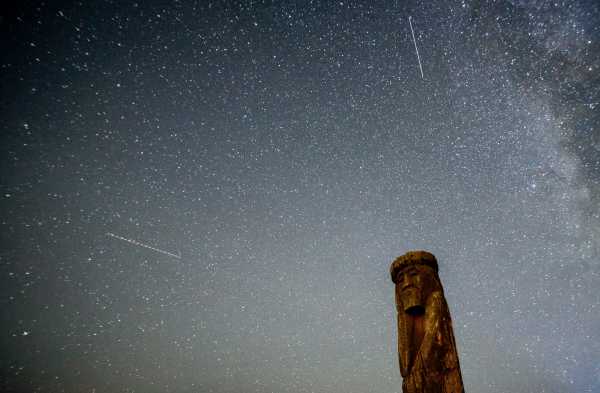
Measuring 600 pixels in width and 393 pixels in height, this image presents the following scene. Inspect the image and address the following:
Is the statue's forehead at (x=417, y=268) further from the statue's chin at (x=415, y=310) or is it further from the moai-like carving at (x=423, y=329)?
the statue's chin at (x=415, y=310)

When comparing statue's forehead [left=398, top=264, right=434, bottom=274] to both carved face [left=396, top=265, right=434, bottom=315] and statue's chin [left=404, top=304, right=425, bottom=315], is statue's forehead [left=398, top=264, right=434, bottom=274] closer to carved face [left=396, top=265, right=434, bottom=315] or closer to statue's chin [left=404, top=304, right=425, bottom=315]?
carved face [left=396, top=265, right=434, bottom=315]

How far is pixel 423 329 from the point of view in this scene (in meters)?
3.30

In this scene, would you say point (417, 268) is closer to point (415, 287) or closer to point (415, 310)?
point (415, 287)

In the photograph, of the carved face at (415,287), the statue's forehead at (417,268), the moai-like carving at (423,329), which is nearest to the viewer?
the moai-like carving at (423,329)

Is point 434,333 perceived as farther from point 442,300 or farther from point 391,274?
point 391,274

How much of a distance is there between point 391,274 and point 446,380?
140 centimetres

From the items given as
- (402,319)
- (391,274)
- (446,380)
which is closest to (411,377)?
(446,380)

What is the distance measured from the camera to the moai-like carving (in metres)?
2.73

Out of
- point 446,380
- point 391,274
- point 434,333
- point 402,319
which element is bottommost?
point 446,380

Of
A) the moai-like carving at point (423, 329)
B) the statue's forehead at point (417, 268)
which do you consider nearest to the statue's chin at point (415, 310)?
the moai-like carving at point (423, 329)

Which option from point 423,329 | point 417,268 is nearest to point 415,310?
point 423,329

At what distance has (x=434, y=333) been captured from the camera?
2961 mm

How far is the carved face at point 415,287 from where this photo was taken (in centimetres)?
339

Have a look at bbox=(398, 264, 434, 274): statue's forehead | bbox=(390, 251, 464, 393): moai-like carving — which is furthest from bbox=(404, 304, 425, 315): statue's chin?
bbox=(398, 264, 434, 274): statue's forehead
